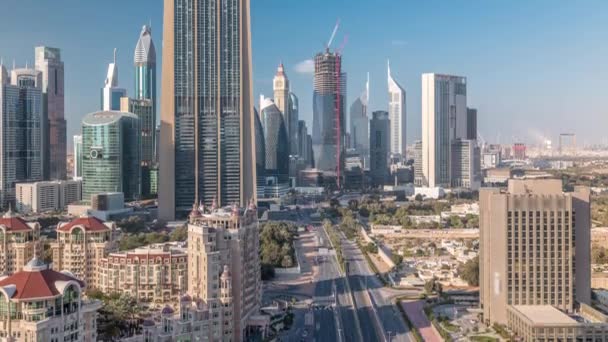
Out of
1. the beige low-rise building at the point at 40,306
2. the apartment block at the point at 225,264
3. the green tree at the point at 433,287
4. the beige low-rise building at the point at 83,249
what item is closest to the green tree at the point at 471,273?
the green tree at the point at 433,287

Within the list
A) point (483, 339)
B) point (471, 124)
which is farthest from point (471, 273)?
point (471, 124)

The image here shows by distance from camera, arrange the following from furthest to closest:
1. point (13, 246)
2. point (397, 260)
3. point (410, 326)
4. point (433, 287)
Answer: point (397, 260), point (433, 287), point (13, 246), point (410, 326)

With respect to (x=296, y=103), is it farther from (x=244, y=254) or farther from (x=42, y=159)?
(x=244, y=254)

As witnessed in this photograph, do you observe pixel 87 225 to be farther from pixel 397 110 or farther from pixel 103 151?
pixel 397 110

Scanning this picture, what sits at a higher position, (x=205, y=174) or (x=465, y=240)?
(x=205, y=174)

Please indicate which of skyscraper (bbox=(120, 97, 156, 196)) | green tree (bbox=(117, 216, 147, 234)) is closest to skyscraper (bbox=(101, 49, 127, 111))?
skyscraper (bbox=(120, 97, 156, 196))

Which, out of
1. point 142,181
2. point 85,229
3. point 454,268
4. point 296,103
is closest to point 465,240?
point 454,268
